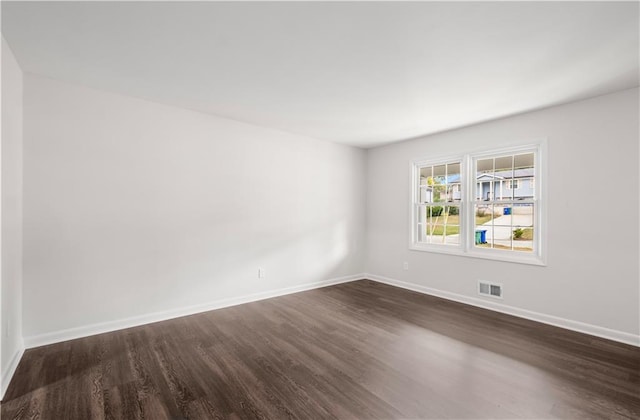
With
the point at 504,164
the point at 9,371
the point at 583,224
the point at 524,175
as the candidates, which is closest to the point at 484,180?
the point at 504,164

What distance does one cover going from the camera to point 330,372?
2338 millimetres

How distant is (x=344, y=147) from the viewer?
5.38 m

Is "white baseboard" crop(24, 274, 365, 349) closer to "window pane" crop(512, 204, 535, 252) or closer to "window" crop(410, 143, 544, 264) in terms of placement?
"window" crop(410, 143, 544, 264)

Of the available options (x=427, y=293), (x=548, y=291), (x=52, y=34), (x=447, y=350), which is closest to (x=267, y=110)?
(x=52, y=34)

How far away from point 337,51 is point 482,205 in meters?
3.03

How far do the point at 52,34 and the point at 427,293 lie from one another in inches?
198

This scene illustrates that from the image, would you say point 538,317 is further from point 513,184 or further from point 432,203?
point 432,203

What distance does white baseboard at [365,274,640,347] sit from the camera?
2898mm

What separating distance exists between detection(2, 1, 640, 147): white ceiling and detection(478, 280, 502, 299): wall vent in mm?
2192

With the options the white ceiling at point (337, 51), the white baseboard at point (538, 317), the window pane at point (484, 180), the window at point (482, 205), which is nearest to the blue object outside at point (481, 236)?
the window at point (482, 205)

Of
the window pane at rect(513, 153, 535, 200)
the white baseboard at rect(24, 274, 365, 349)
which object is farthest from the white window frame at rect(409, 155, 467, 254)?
the white baseboard at rect(24, 274, 365, 349)

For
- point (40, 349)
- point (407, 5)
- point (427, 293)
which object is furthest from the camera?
point (427, 293)

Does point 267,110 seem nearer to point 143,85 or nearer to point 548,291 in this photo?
point 143,85

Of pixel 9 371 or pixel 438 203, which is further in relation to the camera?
pixel 438 203
